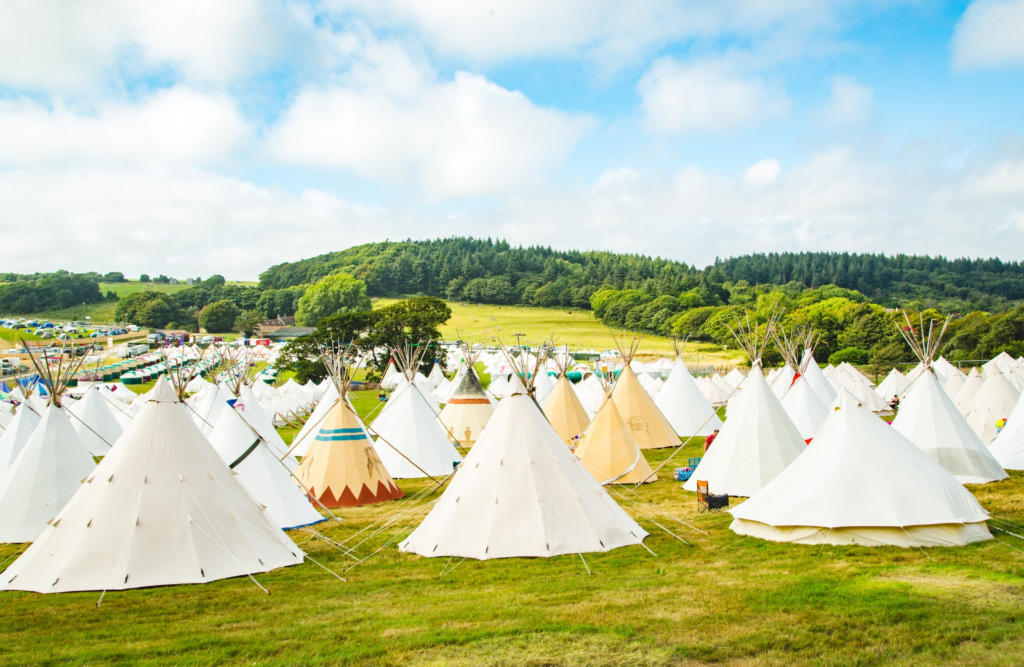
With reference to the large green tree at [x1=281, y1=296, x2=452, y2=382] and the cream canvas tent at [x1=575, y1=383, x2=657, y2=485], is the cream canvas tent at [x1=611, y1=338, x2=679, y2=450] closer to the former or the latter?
the cream canvas tent at [x1=575, y1=383, x2=657, y2=485]

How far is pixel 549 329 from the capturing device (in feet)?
347

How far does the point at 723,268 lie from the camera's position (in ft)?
558

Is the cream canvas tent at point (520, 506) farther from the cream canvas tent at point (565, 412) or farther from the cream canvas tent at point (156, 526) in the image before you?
the cream canvas tent at point (565, 412)

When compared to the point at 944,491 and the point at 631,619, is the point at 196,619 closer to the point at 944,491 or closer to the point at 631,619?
the point at 631,619

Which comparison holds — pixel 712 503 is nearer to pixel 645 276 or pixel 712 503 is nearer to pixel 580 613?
pixel 580 613

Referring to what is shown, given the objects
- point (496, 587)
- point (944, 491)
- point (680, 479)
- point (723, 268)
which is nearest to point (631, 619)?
point (496, 587)

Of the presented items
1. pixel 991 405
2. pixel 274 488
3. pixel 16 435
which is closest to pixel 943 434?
pixel 991 405

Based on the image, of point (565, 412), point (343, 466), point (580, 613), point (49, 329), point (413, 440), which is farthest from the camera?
point (49, 329)

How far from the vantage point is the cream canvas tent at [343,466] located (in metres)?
16.0

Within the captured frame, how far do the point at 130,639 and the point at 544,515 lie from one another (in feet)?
18.6

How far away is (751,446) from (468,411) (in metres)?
11.3

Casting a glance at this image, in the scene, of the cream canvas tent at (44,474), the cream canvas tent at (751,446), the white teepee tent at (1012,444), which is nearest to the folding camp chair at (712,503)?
the cream canvas tent at (751,446)

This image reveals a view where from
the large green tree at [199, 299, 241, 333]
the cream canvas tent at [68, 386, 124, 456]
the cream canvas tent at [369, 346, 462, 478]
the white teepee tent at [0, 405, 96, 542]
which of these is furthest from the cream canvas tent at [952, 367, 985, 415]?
the large green tree at [199, 299, 241, 333]

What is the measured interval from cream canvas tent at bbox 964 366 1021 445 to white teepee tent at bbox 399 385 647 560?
57.0 ft
